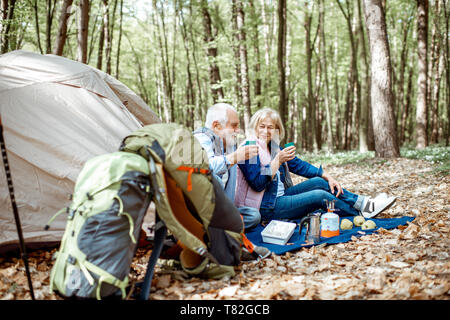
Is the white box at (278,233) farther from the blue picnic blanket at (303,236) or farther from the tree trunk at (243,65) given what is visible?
the tree trunk at (243,65)

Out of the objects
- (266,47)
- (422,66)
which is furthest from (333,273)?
(266,47)

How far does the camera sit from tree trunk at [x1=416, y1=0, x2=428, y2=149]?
33.1 ft

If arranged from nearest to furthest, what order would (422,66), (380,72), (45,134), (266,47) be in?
(45,134) < (380,72) < (422,66) < (266,47)

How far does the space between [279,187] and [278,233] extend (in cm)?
79

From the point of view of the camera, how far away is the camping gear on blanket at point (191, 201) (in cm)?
223

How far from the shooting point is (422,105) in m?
10.4

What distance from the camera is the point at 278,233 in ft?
10.9

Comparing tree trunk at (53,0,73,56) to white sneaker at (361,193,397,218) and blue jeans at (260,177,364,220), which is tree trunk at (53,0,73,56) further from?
white sneaker at (361,193,397,218)

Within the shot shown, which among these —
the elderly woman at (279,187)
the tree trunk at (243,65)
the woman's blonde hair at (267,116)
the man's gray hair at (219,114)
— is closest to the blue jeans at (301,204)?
the elderly woman at (279,187)

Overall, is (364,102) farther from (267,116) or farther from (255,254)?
(255,254)

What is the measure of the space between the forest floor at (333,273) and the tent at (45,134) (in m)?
0.41

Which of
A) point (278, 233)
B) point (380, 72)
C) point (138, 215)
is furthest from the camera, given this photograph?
point (380, 72)

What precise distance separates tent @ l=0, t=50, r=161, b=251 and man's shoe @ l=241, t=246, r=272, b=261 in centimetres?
169

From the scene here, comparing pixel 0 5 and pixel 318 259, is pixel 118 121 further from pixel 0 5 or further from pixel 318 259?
pixel 0 5
